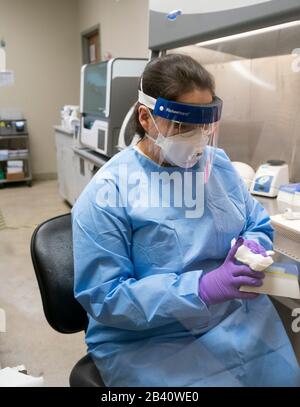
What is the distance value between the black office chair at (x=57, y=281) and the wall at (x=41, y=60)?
437cm

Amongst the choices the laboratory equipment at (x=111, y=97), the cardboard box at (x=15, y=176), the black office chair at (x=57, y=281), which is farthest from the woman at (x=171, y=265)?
the cardboard box at (x=15, y=176)

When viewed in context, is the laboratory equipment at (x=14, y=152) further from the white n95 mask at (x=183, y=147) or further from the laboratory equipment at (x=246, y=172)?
the white n95 mask at (x=183, y=147)

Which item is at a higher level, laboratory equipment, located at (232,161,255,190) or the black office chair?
laboratory equipment, located at (232,161,255,190)

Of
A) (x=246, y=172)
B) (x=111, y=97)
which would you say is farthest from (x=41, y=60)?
(x=246, y=172)

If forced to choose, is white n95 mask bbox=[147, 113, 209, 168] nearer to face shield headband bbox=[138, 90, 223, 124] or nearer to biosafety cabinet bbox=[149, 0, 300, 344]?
face shield headband bbox=[138, 90, 223, 124]

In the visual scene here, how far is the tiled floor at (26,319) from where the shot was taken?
5.99 ft

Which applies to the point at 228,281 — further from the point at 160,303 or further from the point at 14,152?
the point at 14,152

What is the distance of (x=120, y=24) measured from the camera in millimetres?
3812

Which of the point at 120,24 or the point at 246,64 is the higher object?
the point at 120,24

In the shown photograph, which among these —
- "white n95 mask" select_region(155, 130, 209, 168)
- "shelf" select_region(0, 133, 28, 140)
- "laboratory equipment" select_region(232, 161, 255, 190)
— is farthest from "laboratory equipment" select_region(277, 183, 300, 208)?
"shelf" select_region(0, 133, 28, 140)

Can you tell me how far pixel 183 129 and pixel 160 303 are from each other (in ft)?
1.36

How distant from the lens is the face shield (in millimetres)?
877
